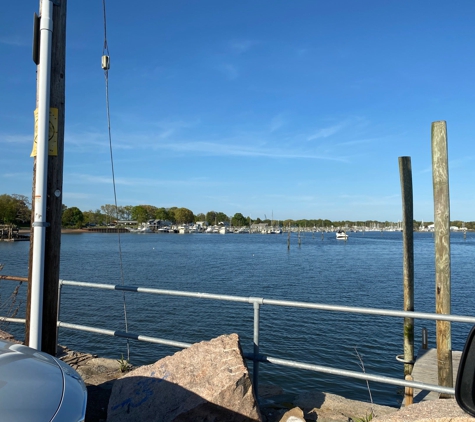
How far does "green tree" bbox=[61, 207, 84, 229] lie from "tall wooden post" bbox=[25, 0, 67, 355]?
162432mm

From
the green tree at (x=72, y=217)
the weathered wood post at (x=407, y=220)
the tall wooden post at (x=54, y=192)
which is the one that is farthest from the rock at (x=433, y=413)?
the green tree at (x=72, y=217)

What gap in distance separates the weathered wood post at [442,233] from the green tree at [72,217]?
162 metres

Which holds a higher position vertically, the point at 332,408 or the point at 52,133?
the point at 52,133

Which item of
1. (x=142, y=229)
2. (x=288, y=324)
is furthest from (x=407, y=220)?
(x=142, y=229)

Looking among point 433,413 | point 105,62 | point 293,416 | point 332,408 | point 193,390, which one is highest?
point 105,62

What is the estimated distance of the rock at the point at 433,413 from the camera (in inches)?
114

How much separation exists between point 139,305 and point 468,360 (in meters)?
20.6

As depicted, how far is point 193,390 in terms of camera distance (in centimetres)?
396

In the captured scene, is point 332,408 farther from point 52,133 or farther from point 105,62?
point 105,62

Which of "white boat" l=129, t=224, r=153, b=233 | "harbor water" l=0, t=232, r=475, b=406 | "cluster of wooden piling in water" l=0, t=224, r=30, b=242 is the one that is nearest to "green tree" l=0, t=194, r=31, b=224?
"cluster of wooden piling in water" l=0, t=224, r=30, b=242

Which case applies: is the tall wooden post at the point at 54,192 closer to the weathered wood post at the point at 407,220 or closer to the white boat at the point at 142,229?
the weathered wood post at the point at 407,220

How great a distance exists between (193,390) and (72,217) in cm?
16860

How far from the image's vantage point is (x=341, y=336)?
595 inches

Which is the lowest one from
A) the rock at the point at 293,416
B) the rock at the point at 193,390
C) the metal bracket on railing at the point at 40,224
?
the rock at the point at 293,416
